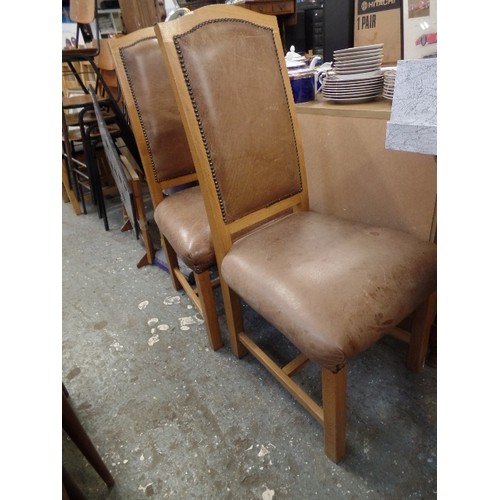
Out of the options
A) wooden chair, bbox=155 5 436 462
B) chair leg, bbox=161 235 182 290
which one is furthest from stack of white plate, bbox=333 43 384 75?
chair leg, bbox=161 235 182 290

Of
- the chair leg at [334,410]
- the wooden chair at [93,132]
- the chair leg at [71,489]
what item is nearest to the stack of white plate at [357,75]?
the chair leg at [334,410]

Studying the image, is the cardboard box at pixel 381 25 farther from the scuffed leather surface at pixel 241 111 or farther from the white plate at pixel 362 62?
the scuffed leather surface at pixel 241 111

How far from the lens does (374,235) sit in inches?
36.0

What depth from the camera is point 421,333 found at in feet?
3.55

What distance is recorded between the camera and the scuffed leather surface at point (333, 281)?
0.70m

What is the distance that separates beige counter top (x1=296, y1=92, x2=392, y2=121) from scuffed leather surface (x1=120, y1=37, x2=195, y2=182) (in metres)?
0.51

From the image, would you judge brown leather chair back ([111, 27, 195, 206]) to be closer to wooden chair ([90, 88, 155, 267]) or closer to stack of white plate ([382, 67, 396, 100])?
wooden chair ([90, 88, 155, 267])

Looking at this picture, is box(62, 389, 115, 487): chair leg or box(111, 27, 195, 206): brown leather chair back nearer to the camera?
box(62, 389, 115, 487): chair leg

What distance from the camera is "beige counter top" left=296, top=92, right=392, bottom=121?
40.1 inches

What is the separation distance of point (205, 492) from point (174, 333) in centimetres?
66

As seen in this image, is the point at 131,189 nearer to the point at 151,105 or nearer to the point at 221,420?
the point at 151,105

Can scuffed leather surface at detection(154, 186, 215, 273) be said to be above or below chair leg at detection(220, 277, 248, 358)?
above

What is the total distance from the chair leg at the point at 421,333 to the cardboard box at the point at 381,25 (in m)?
0.89
